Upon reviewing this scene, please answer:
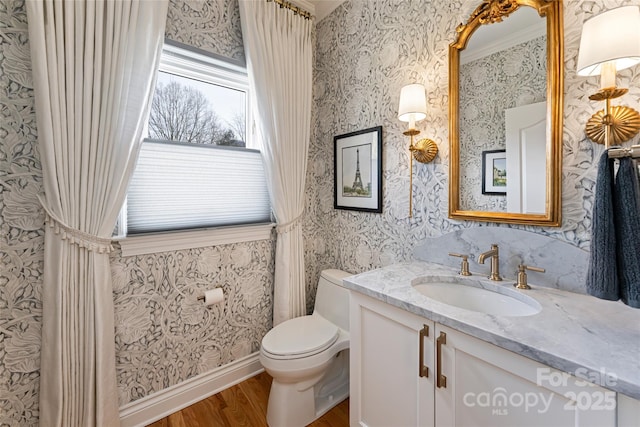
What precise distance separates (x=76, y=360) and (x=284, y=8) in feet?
7.72

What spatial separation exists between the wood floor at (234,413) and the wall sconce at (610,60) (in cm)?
178

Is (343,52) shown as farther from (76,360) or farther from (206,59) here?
(76,360)

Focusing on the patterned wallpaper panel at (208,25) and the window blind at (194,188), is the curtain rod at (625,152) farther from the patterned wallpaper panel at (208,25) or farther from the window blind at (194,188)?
the patterned wallpaper panel at (208,25)

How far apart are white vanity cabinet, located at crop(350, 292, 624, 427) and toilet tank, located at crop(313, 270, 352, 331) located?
18.2 inches

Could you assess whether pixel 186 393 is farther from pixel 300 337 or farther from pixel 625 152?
pixel 625 152

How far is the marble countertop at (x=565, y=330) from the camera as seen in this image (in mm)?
621

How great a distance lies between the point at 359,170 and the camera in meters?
1.90

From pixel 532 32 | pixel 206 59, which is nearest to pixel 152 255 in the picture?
pixel 206 59

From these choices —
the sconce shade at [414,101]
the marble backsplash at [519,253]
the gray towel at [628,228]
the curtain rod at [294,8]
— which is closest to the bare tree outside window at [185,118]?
the curtain rod at [294,8]

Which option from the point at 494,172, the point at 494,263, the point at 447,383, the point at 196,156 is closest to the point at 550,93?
the point at 494,172

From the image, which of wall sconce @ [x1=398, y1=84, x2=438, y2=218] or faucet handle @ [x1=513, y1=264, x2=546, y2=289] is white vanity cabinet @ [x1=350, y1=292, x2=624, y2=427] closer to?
faucet handle @ [x1=513, y1=264, x2=546, y2=289]

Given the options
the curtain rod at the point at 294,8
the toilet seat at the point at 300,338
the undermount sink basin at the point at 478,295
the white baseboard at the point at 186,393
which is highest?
the curtain rod at the point at 294,8

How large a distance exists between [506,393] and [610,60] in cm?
104

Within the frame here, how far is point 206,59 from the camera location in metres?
1.72
